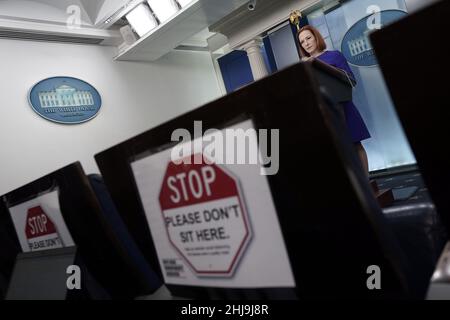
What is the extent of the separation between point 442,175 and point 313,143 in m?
0.13

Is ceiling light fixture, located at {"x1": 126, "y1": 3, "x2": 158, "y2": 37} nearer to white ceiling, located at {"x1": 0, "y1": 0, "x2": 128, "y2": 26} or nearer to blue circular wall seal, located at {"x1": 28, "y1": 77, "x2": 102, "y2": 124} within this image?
white ceiling, located at {"x1": 0, "y1": 0, "x2": 128, "y2": 26}

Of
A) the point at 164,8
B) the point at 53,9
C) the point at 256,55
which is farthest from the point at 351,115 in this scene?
the point at 53,9

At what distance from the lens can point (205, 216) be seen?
504 mm

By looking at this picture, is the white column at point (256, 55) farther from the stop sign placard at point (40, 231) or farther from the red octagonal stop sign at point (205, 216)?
the red octagonal stop sign at point (205, 216)

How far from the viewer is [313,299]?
0.43 m

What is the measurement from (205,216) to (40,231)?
476 millimetres

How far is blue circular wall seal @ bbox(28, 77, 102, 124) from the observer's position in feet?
11.6

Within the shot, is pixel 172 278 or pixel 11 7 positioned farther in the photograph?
pixel 11 7

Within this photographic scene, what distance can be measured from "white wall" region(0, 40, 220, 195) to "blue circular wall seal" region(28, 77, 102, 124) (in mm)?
66

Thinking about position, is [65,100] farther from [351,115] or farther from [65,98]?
[351,115]

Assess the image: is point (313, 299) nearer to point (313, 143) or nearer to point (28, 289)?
point (313, 143)

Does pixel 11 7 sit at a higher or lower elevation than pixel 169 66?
higher

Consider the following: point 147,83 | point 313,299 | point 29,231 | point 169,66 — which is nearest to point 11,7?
point 147,83

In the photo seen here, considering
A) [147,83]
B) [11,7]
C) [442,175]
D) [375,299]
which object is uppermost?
[11,7]
